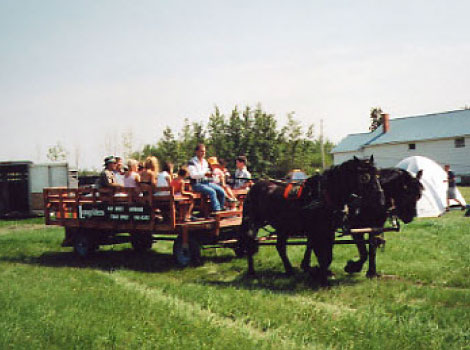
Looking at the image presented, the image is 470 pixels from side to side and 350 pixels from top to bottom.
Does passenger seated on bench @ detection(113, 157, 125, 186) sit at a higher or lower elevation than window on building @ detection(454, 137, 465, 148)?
lower

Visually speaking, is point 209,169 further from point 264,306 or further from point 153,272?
point 264,306

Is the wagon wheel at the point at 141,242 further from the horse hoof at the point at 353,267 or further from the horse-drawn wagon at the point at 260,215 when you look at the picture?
the horse hoof at the point at 353,267

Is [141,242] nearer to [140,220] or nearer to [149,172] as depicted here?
[140,220]

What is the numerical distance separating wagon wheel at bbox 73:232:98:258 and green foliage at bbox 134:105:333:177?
66.2 feet

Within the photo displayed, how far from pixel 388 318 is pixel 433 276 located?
247 cm

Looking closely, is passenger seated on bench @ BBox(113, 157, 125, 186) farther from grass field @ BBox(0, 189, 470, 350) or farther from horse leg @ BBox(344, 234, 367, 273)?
horse leg @ BBox(344, 234, 367, 273)

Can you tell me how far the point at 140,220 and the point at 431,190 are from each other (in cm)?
1319

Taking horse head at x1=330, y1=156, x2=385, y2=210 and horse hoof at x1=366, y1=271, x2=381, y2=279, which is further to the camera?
horse hoof at x1=366, y1=271, x2=381, y2=279

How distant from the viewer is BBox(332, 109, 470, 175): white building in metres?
39.8

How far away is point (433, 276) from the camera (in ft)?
24.8

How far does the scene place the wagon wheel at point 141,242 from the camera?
36.6ft

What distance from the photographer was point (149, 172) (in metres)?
9.85

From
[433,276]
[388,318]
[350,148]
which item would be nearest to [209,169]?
[433,276]

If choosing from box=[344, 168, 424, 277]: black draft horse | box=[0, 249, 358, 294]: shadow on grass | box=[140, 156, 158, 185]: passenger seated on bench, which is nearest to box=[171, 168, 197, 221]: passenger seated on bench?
box=[140, 156, 158, 185]: passenger seated on bench
